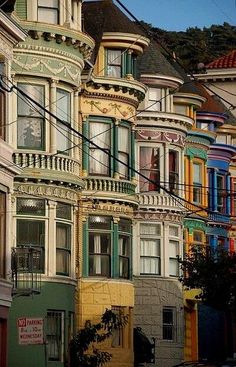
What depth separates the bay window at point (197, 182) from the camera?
67.3 m

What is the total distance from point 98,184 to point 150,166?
7301 mm

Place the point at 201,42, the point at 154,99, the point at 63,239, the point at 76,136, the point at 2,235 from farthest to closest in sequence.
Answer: the point at 201,42, the point at 154,99, the point at 76,136, the point at 63,239, the point at 2,235

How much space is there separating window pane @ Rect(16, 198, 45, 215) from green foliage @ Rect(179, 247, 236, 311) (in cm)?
780

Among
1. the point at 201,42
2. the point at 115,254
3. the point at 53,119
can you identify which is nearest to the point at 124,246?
the point at 115,254

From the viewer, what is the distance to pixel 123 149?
55.6 metres

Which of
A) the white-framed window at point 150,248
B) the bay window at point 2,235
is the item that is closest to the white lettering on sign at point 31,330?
the bay window at point 2,235

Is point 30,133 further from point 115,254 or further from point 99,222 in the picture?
point 115,254

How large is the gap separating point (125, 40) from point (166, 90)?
6569mm

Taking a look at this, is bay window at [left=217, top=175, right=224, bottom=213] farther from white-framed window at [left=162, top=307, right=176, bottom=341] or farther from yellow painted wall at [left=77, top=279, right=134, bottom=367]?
yellow painted wall at [left=77, top=279, right=134, bottom=367]

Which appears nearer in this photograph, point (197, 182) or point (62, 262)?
point (62, 262)

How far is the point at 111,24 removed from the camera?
56.5 meters

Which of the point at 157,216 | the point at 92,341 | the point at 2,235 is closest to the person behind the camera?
the point at 2,235

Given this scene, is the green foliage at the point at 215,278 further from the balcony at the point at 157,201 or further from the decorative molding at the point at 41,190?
the decorative molding at the point at 41,190

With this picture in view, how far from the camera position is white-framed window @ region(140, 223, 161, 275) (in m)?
60.4
